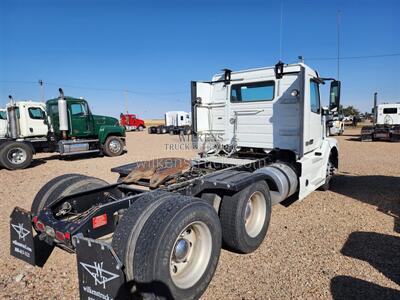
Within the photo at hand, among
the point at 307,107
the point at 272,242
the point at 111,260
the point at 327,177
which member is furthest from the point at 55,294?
the point at 327,177

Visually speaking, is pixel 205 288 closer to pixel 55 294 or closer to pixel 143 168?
pixel 55 294

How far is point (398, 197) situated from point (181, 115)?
3321 cm

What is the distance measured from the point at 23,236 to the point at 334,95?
610cm

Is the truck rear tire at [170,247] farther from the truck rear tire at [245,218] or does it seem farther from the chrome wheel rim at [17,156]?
the chrome wheel rim at [17,156]

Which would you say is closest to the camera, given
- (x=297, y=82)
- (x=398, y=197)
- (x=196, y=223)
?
(x=196, y=223)

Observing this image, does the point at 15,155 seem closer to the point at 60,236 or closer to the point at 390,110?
the point at 60,236

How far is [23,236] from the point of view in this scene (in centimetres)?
285

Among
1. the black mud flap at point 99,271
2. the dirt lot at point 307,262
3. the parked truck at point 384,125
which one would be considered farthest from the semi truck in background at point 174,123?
the black mud flap at point 99,271

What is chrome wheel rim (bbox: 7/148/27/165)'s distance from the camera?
1063cm

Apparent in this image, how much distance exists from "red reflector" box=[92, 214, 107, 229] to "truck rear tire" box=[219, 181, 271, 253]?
1447 millimetres

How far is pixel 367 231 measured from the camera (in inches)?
170

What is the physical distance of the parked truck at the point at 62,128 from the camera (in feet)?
40.9

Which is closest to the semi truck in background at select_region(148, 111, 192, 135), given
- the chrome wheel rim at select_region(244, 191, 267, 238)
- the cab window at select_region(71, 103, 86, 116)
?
the cab window at select_region(71, 103, 86, 116)

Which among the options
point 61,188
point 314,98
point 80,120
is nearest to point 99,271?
point 61,188
